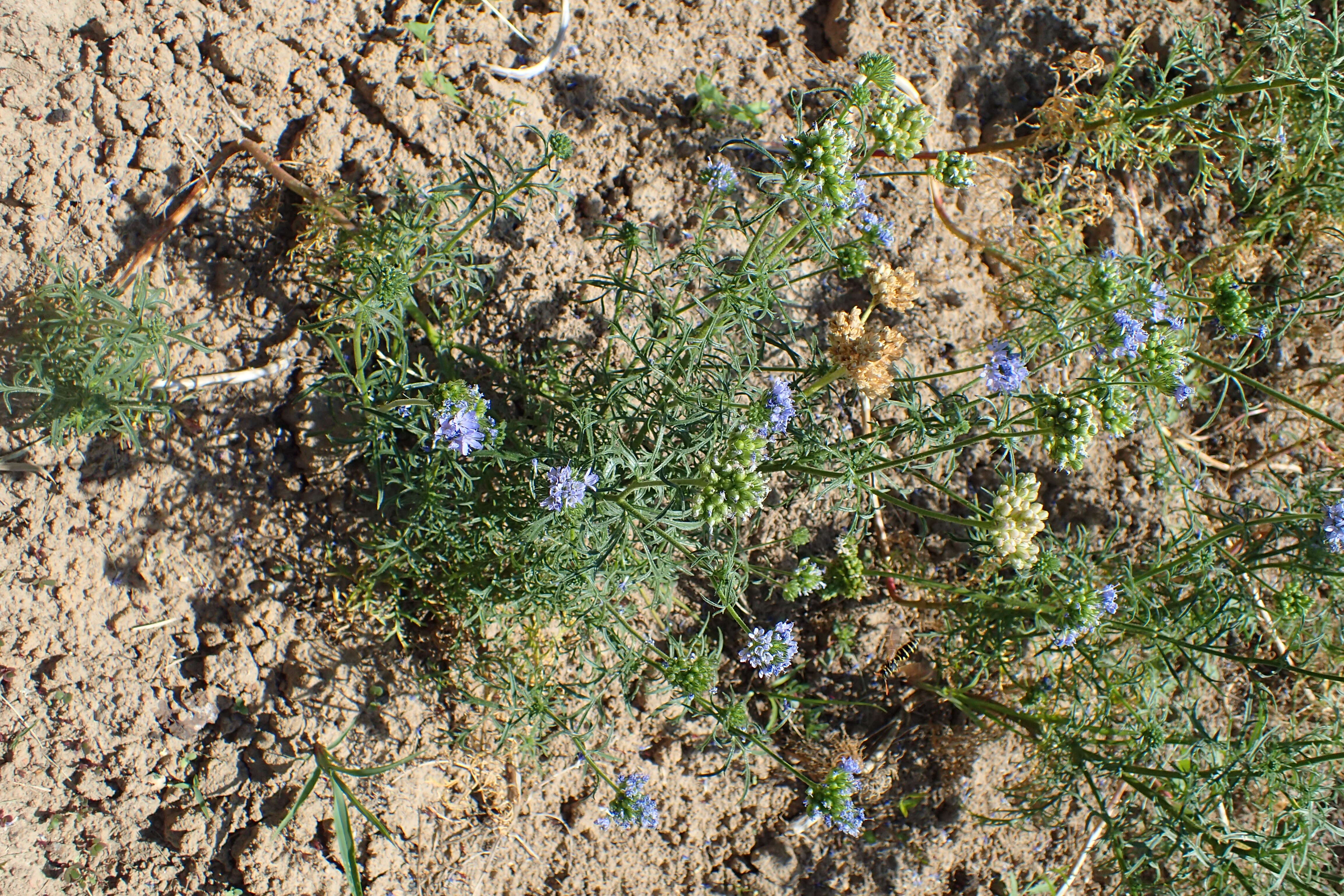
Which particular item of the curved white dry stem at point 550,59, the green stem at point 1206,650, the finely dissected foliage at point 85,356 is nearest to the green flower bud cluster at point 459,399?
the finely dissected foliage at point 85,356

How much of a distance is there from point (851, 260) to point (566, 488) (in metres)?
1.73

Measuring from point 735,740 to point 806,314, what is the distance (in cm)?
244

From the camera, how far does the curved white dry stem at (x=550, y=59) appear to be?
4383mm

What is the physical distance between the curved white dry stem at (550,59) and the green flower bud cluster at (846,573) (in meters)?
3.07

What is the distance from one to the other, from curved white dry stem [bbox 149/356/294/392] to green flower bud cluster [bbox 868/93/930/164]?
3088 millimetres

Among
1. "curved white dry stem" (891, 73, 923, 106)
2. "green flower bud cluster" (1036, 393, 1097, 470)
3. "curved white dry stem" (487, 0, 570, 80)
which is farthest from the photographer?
"curved white dry stem" (891, 73, 923, 106)

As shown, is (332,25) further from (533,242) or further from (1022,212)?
(1022,212)

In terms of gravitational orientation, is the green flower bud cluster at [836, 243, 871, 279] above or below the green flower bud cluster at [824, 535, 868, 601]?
above

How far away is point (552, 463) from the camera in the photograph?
3609 millimetres

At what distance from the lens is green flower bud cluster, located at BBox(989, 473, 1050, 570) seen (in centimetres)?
324

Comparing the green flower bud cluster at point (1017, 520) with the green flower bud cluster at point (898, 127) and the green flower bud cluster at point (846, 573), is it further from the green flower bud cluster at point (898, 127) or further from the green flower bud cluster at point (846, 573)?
the green flower bud cluster at point (898, 127)

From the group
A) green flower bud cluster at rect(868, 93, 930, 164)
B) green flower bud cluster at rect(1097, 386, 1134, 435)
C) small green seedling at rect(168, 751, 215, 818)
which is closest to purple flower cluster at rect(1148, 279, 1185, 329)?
green flower bud cluster at rect(1097, 386, 1134, 435)

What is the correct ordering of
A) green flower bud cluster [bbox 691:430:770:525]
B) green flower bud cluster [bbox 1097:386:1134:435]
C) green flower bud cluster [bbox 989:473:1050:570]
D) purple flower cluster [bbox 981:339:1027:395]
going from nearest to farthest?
green flower bud cluster [bbox 691:430:770:525]
green flower bud cluster [bbox 989:473:1050:570]
green flower bud cluster [bbox 1097:386:1134:435]
purple flower cluster [bbox 981:339:1027:395]

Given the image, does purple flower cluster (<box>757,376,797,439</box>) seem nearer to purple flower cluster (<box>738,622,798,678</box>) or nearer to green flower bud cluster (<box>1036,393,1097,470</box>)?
green flower bud cluster (<box>1036,393,1097,470</box>)
